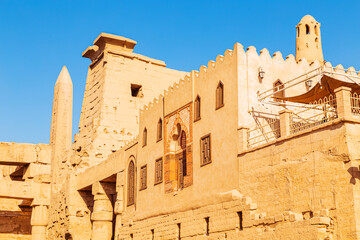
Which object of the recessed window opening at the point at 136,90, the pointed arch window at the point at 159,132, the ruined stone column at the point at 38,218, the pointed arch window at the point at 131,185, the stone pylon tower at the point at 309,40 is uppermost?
the recessed window opening at the point at 136,90

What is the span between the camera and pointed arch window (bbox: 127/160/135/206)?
A: 2305 cm

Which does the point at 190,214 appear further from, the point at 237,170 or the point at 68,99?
the point at 68,99

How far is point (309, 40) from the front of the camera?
21.2 m

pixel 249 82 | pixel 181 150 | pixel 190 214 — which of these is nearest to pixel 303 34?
pixel 249 82

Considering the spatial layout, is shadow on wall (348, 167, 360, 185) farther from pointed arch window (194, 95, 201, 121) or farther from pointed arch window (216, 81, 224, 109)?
pointed arch window (194, 95, 201, 121)

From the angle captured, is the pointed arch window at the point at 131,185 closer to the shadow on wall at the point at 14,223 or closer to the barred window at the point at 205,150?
the barred window at the point at 205,150

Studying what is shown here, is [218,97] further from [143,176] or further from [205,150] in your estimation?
[143,176]

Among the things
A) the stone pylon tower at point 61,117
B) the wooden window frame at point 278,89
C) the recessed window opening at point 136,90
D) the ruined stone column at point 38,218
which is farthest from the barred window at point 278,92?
the stone pylon tower at point 61,117

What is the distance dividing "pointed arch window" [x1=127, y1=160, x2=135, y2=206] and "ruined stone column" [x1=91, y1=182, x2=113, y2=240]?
9.52 feet

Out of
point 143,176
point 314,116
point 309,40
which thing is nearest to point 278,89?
point 314,116

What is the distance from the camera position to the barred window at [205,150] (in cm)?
1798

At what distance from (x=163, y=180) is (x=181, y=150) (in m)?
1.38

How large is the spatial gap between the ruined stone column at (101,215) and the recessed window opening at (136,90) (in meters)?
6.25

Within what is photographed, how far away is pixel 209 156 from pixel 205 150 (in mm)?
390
